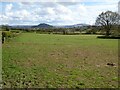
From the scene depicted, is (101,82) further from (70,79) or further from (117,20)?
(117,20)

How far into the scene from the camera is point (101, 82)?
841 centimetres

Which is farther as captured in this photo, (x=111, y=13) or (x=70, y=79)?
(x=111, y=13)

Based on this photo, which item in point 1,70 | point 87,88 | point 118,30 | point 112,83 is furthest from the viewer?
point 118,30

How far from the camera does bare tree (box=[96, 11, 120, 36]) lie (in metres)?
66.4

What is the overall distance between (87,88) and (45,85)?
1360 millimetres

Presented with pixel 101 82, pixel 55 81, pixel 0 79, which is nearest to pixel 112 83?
pixel 101 82

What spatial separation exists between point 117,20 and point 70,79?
6024 cm

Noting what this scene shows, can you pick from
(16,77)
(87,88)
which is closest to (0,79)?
(16,77)

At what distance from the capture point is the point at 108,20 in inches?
2660

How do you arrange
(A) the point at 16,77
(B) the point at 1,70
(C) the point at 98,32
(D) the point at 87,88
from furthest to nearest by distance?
(C) the point at 98,32
(B) the point at 1,70
(A) the point at 16,77
(D) the point at 87,88

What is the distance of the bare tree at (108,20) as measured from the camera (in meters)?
66.4

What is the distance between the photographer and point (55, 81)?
8336 mm

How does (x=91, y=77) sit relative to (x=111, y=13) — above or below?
below

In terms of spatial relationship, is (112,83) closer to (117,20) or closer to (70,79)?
(70,79)
